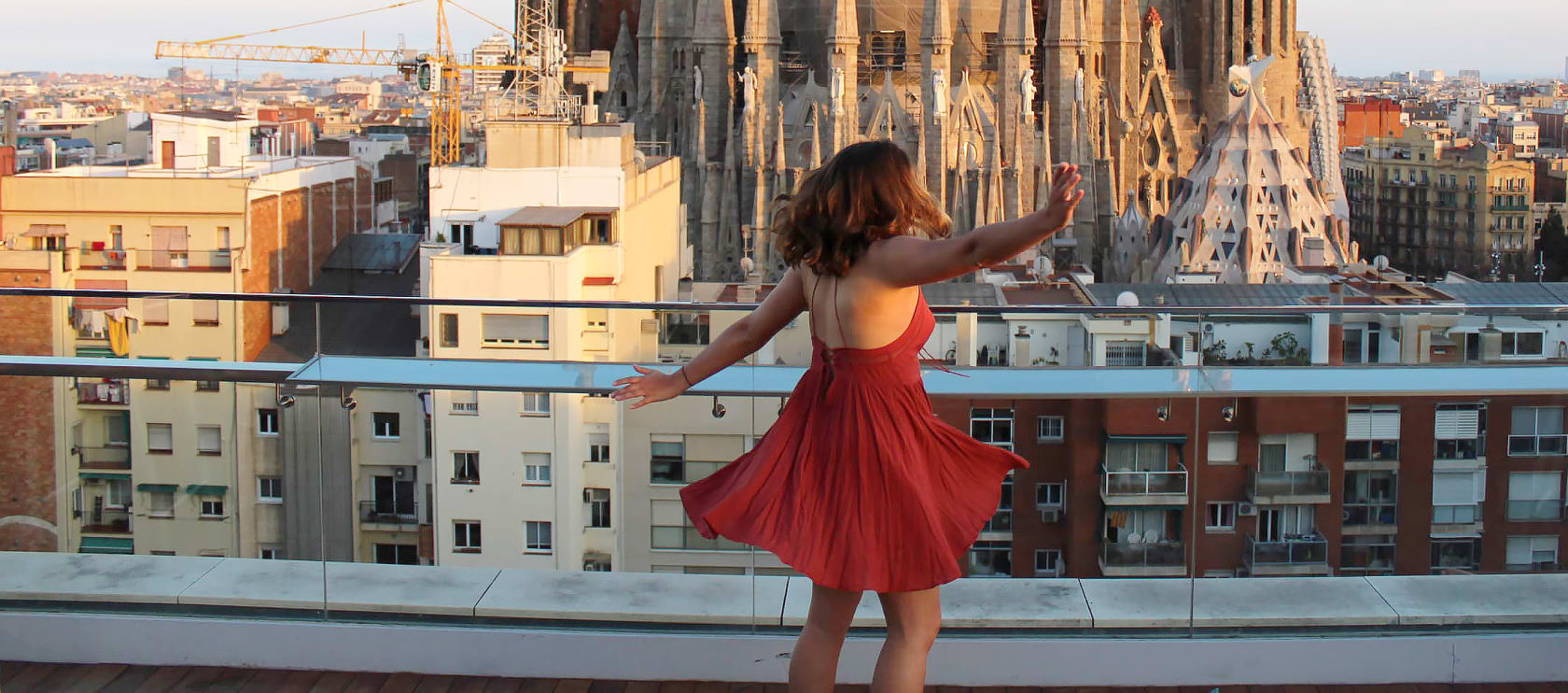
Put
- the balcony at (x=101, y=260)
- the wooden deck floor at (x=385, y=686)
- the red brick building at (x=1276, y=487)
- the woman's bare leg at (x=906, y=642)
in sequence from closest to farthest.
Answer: the woman's bare leg at (x=906, y=642)
the wooden deck floor at (x=385, y=686)
the red brick building at (x=1276, y=487)
the balcony at (x=101, y=260)

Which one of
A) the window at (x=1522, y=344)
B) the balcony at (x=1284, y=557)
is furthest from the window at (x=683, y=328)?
the window at (x=1522, y=344)

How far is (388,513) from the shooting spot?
4.21 metres

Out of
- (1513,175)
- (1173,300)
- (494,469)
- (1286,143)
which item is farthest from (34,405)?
(1513,175)

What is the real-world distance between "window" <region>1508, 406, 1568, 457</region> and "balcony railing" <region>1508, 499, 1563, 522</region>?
4.5 inches

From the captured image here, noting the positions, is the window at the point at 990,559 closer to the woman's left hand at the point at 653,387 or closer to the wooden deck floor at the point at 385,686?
the wooden deck floor at the point at 385,686

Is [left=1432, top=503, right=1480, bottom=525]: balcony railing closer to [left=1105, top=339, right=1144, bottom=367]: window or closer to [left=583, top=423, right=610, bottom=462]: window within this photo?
[left=1105, top=339, right=1144, bottom=367]: window

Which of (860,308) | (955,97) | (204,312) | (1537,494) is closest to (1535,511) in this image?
(1537,494)

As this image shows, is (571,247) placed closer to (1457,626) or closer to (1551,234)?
(1457,626)

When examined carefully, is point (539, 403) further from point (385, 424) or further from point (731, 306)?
point (731, 306)

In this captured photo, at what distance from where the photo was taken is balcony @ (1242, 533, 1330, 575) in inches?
163

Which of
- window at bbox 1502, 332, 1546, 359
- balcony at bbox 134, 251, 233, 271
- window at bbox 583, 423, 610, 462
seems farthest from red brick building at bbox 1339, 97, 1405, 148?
window at bbox 583, 423, 610, 462

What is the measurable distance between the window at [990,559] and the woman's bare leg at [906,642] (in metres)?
0.92

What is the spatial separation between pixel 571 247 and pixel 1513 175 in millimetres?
38569

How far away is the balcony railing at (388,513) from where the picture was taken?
13.7ft
